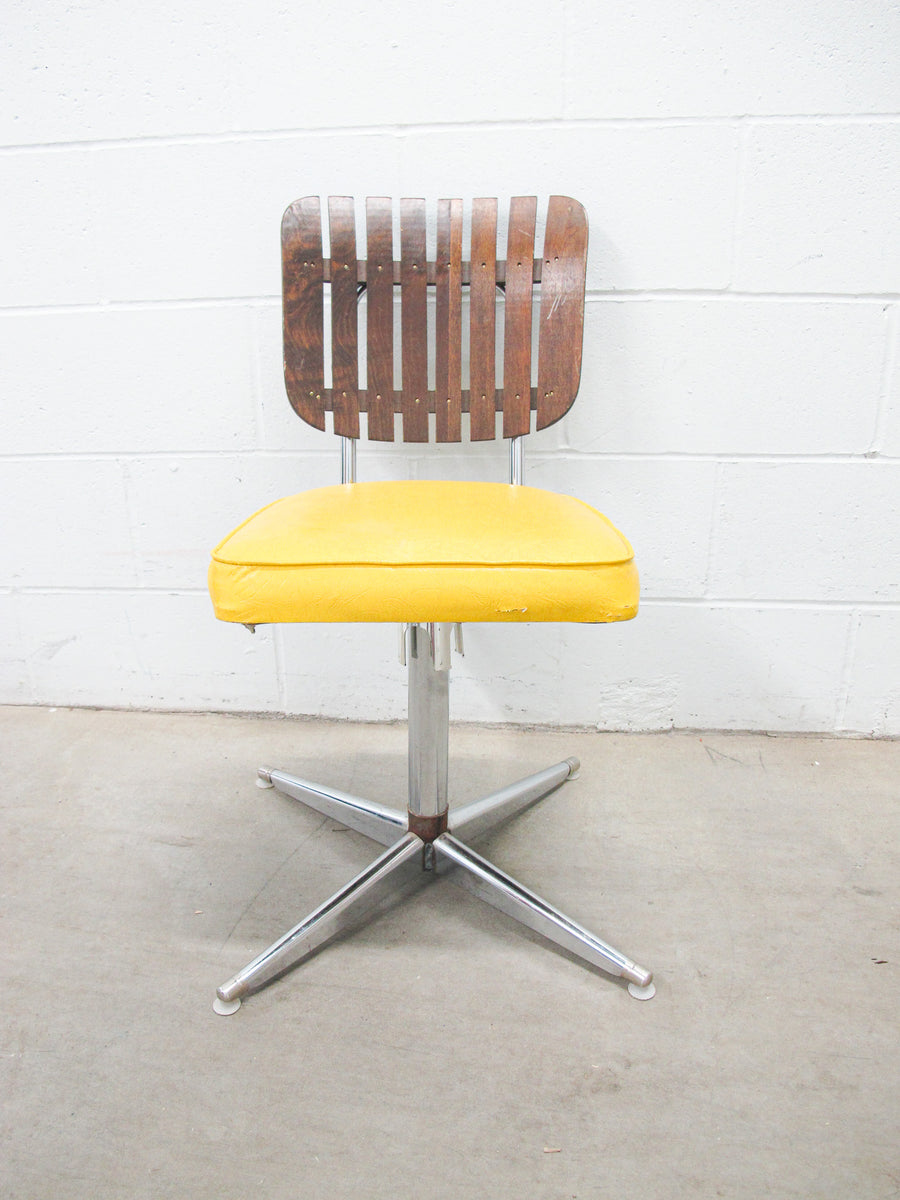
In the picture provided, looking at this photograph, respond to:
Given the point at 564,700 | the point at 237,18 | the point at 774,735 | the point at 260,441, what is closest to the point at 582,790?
the point at 564,700

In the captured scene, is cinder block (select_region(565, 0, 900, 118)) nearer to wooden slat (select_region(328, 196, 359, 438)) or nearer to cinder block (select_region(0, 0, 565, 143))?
cinder block (select_region(0, 0, 565, 143))

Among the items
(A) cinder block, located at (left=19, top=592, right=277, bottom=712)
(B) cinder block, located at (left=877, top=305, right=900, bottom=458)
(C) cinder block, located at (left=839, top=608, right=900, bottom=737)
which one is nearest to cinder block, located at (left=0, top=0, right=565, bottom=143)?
(B) cinder block, located at (left=877, top=305, right=900, bottom=458)

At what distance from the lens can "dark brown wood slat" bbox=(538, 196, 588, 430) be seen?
1078 mm

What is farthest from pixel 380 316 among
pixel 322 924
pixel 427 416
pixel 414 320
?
pixel 322 924

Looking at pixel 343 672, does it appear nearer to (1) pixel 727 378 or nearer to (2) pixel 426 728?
(2) pixel 426 728

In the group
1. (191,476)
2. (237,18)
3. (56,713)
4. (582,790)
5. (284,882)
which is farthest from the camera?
(56,713)

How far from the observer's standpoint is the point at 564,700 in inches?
58.0

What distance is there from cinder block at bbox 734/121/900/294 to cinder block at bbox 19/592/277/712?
3.54 ft

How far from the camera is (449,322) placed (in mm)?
1098

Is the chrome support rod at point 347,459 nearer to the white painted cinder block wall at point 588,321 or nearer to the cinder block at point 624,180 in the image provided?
the white painted cinder block wall at point 588,321

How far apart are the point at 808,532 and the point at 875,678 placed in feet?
1.01

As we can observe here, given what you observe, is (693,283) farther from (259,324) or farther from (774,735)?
(774,735)

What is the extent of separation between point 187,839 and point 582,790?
63cm

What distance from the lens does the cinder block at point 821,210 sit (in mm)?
1188
